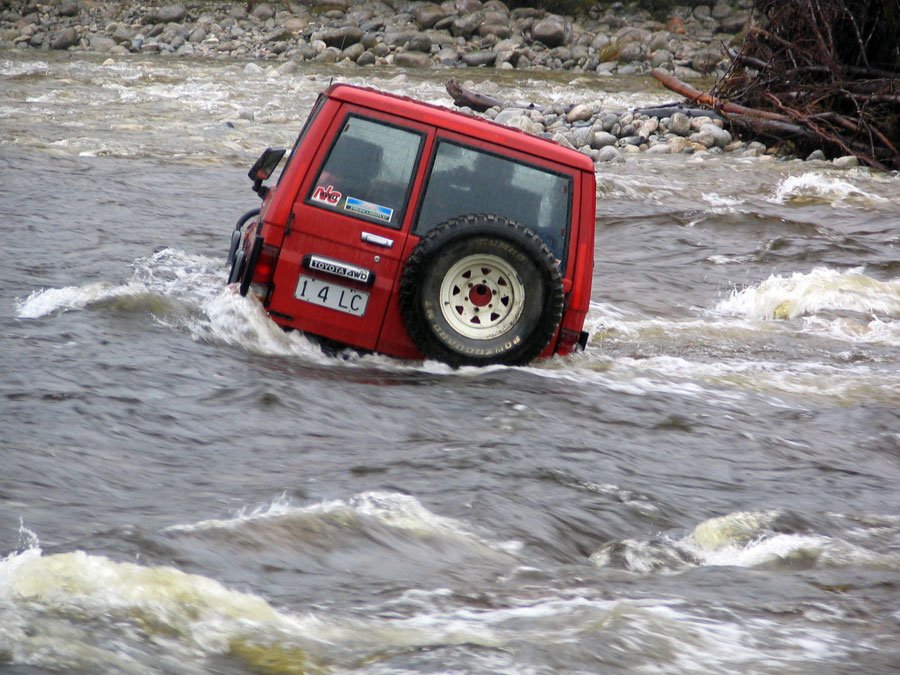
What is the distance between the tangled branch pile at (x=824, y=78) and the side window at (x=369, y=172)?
13967mm

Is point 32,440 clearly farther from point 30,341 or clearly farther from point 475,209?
point 475,209

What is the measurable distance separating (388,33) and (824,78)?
64.9 feet

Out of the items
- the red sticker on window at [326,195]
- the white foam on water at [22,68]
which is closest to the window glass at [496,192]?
the red sticker on window at [326,195]

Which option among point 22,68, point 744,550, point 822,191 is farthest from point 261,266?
point 22,68

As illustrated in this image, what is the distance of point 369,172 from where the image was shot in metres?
6.90

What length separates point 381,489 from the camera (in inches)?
213

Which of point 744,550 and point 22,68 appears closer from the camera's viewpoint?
point 744,550

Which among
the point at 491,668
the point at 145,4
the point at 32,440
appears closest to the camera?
the point at 491,668

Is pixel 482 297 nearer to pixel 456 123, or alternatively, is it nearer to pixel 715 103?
pixel 456 123

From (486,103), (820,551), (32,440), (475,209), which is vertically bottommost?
(32,440)

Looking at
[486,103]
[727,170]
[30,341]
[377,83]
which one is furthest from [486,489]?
[377,83]

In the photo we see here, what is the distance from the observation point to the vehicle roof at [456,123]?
6.93m

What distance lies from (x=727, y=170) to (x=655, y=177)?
1537mm

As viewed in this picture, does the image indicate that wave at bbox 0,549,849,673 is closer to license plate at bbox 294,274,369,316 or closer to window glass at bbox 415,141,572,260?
license plate at bbox 294,274,369,316
